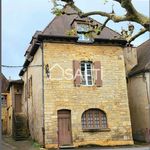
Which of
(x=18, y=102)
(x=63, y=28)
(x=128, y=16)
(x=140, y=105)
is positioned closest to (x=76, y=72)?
(x=63, y=28)

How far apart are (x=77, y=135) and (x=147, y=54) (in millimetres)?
8869

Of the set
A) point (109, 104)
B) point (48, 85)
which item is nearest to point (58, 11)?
point (48, 85)

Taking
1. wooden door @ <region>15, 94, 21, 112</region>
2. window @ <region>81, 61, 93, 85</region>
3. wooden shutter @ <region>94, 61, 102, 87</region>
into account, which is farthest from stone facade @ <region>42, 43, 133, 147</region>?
wooden door @ <region>15, 94, 21, 112</region>

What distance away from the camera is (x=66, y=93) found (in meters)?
19.5

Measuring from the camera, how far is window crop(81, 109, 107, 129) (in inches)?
766

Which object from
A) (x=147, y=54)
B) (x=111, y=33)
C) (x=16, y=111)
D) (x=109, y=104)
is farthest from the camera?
(x=16, y=111)

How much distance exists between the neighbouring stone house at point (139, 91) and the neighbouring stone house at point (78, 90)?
179 cm

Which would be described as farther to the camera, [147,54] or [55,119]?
[147,54]

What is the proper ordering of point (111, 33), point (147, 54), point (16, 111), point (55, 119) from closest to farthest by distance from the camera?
point (55, 119)
point (111, 33)
point (147, 54)
point (16, 111)

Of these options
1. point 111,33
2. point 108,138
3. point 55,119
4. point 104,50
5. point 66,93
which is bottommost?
point 108,138

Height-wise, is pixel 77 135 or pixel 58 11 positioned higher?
pixel 58 11

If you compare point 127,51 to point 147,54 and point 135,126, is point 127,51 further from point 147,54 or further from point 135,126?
point 135,126

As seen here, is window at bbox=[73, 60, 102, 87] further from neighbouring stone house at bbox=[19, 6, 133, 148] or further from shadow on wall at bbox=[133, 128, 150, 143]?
shadow on wall at bbox=[133, 128, 150, 143]

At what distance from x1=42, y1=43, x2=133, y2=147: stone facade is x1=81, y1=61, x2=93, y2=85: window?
1.17 ft
